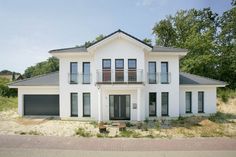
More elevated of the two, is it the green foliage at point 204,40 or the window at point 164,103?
the green foliage at point 204,40

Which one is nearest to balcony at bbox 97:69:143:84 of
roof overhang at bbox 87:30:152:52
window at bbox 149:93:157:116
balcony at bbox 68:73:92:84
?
balcony at bbox 68:73:92:84

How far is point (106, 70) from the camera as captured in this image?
2144 cm

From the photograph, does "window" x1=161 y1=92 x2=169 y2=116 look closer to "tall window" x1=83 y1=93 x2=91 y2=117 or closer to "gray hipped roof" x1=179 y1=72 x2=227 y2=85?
"gray hipped roof" x1=179 y1=72 x2=227 y2=85

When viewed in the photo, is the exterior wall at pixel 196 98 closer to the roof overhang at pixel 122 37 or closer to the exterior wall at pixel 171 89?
the exterior wall at pixel 171 89

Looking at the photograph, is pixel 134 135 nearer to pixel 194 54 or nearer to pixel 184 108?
pixel 184 108

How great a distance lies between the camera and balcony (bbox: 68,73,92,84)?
73.5 feet

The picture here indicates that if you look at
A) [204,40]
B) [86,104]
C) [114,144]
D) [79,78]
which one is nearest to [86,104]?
[86,104]

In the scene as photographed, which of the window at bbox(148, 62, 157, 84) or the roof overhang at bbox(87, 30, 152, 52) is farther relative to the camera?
the window at bbox(148, 62, 157, 84)

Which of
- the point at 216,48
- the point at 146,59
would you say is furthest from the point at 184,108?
the point at 216,48

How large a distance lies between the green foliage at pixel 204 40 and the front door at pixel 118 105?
71.2 ft

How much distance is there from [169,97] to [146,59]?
390cm

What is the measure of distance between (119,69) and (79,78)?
3.65 meters

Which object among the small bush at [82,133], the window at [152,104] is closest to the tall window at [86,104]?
the small bush at [82,133]

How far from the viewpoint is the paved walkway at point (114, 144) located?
41.7 ft
